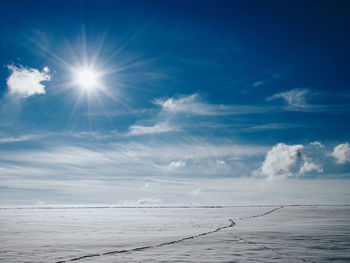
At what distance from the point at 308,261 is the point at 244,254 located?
221 centimetres

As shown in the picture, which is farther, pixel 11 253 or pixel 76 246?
pixel 76 246

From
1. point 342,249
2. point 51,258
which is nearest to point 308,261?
point 342,249

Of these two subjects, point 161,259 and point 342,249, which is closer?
point 161,259

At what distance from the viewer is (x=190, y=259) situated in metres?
10.1

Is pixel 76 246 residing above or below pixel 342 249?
above

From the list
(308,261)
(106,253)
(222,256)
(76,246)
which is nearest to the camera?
(308,261)

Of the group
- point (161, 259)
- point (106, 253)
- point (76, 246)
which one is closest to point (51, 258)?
point (106, 253)

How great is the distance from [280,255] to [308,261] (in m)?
1.26

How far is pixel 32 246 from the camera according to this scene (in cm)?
1397

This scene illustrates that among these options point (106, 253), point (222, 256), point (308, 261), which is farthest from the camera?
point (106, 253)

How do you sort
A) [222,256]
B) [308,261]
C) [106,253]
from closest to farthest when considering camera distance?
[308,261] < [222,256] < [106,253]

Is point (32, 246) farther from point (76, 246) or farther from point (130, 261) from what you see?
point (130, 261)

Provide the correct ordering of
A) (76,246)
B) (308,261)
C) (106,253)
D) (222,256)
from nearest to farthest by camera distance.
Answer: (308,261)
(222,256)
(106,253)
(76,246)

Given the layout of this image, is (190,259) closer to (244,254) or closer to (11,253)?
(244,254)
